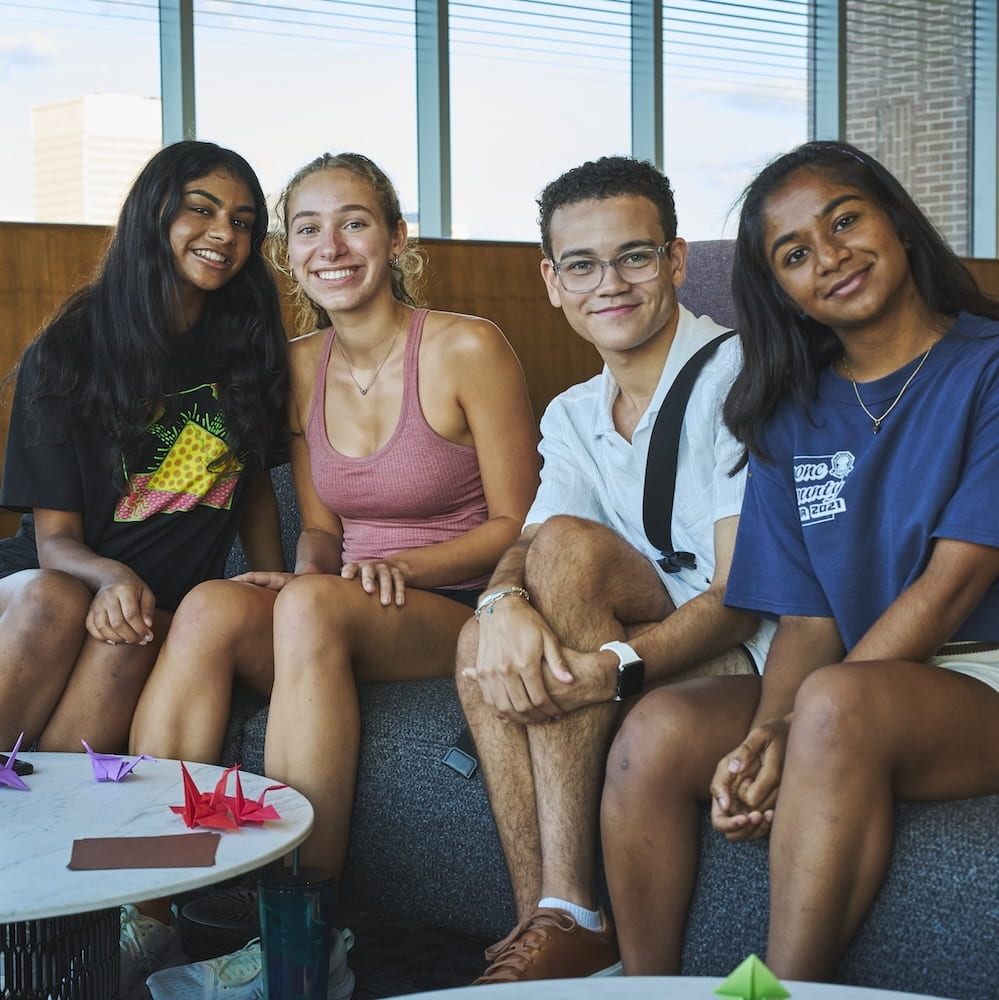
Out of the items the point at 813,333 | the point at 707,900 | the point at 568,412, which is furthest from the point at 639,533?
the point at 707,900

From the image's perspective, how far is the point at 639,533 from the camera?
6.18 feet

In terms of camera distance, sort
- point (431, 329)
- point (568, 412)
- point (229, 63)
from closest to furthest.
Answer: point (568, 412) → point (431, 329) → point (229, 63)

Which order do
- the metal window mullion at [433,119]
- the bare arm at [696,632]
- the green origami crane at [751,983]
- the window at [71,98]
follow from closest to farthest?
the green origami crane at [751,983]
the bare arm at [696,632]
the window at [71,98]
the metal window mullion at [433,119]

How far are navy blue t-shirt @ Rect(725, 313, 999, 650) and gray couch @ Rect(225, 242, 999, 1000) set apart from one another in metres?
0.27

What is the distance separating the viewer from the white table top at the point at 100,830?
48.5 inches

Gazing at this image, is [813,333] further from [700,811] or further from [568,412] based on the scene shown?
[700,811]

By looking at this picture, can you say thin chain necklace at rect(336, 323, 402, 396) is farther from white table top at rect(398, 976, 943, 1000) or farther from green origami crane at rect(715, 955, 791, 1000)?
green origami crane at rect(715, 955, 791, 1000)

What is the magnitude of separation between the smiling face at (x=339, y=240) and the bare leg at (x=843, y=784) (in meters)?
1.16

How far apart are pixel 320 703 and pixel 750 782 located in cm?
66

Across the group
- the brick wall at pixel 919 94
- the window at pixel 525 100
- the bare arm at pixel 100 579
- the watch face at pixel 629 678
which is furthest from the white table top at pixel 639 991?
the brick wall at pixel 919 94

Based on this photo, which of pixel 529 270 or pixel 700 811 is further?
pixel 529 270

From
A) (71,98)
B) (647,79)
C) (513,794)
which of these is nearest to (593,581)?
(513,794)

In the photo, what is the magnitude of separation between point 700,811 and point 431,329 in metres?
1.03

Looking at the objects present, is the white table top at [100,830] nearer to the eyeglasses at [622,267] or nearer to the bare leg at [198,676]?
the bare leg at [198,676]
